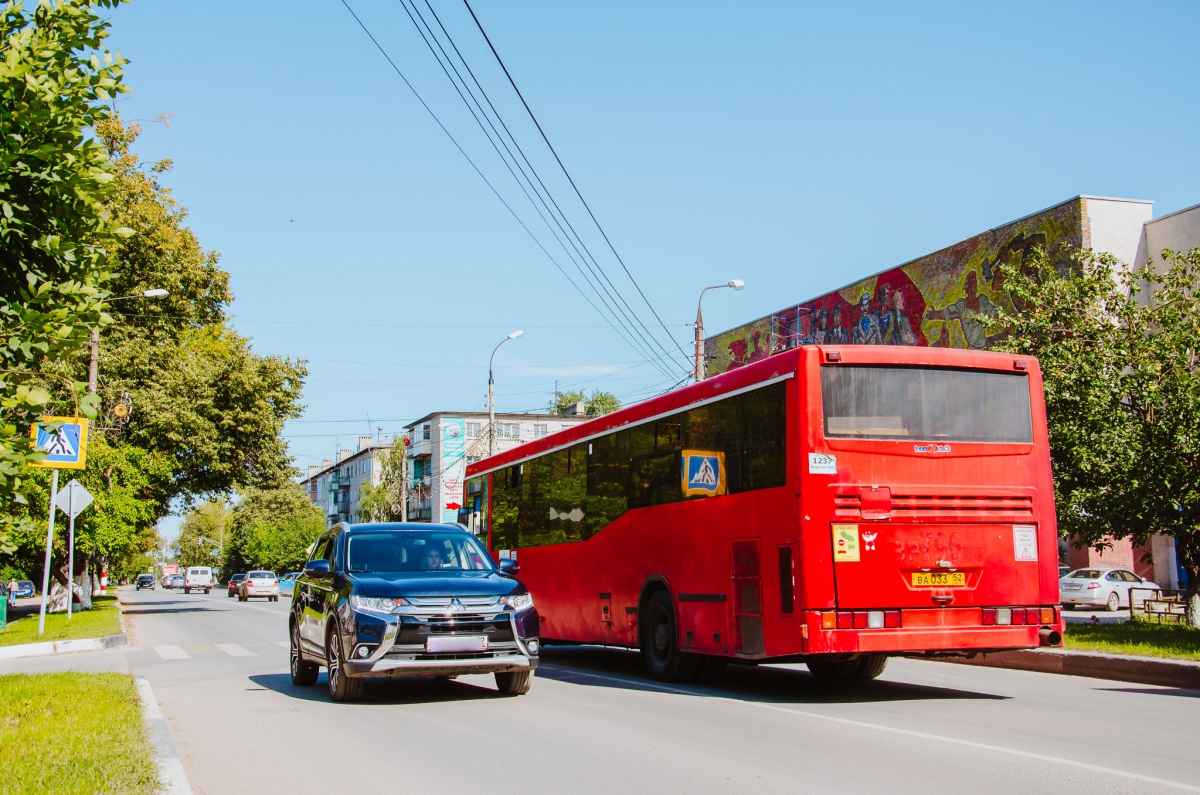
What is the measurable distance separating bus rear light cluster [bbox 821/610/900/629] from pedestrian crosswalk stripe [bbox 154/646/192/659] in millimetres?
12726

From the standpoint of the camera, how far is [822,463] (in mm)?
10617

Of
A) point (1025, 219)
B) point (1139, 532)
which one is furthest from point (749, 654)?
point (1025, 219)

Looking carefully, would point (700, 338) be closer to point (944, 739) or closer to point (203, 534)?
point (944, 739)

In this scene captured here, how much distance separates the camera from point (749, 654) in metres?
11.4

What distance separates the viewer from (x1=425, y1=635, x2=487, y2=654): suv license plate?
10.3 meters

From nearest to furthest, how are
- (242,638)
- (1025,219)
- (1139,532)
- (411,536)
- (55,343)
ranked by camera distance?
(55,343) < (411,536) < (1139,532) < (242,638) < (1025,219)

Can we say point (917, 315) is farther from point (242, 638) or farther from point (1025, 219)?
point (242, 638)

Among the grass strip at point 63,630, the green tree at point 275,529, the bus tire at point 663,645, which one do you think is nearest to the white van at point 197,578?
the green tree at point 275,529

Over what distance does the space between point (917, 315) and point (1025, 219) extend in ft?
19.1

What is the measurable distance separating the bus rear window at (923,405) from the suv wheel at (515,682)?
3951mm

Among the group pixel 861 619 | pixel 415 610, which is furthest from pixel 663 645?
pixel 415 610

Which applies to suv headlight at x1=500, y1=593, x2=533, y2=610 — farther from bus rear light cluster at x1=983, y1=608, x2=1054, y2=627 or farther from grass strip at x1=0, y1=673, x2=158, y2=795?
bus rear light cluster at x1=983, y1=608, x2=1054, y2=627

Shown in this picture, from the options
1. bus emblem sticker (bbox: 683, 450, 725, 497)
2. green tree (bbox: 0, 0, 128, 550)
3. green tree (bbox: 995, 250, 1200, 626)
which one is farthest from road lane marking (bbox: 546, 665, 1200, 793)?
green tree (bbox: 995, 250, 1200, 626)

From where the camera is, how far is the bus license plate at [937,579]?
1077cm
